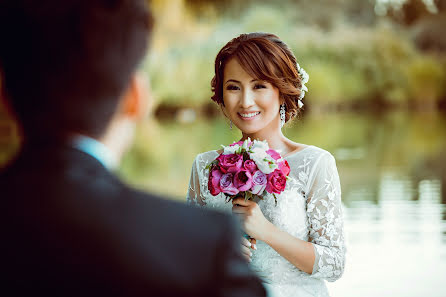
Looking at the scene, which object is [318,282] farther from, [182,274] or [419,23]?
[419,23]

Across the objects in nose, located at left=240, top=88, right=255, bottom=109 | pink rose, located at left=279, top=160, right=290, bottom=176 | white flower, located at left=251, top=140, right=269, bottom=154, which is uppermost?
nose, located at left=240, top=88, right=255, bottom=109

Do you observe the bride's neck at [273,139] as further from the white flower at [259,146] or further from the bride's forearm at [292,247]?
the bride's forearm at [292,247]

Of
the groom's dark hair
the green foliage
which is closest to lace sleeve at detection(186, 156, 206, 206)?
the groom's dark hair

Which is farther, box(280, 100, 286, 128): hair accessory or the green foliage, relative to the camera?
the green foliage

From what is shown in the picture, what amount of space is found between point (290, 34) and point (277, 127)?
1114 inches

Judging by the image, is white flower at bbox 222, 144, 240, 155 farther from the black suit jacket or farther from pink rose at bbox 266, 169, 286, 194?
the black suit jacket

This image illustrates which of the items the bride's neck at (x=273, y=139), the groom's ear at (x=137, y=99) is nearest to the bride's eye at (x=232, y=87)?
the bride's neck at (x=273, y=139)

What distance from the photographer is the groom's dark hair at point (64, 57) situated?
834 millimetres

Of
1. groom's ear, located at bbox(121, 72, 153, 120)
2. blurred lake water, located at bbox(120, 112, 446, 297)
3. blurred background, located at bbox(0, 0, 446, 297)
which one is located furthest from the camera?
blurred background, located at bbox(0, 0, 446, 297)

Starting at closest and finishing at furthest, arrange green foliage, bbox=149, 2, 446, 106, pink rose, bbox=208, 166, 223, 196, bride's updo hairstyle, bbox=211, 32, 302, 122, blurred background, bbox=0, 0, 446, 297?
pink rose, bbox=208, 166, 223, 196 → bride's updo hairstyle, bbox=211, 32, 302, 122 → blurred background, bbox=0, 0, 446, 297 → green foliage, bbox=149, 2, 446, 106

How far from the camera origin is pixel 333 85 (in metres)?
30.2

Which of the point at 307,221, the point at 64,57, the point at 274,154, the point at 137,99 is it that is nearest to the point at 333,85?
the point at 307,221

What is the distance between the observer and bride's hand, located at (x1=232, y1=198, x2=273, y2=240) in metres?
2.12

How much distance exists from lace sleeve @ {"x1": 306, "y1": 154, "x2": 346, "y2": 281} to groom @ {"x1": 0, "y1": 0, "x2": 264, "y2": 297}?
142 cm
